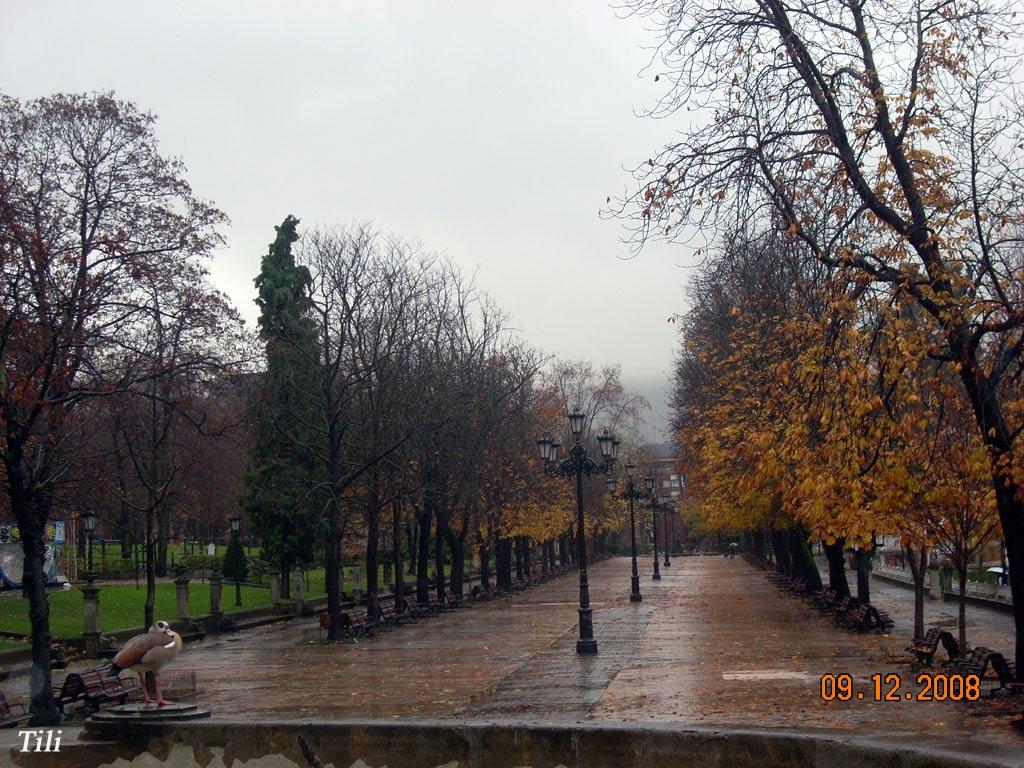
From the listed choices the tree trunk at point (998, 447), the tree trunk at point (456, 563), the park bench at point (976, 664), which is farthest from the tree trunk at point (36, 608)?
the tree trunk at point (456, 563)

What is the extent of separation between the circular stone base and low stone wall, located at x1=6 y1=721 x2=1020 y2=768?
3.5 inches

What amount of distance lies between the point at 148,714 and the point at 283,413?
25178mm

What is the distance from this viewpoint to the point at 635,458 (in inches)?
3652

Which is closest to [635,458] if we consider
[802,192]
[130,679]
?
[130,679]

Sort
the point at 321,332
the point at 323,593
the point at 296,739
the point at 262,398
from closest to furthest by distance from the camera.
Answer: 1. the point at 296,739
2. the point at 262,398
3. the point at 321,332
4. the point at 323,593

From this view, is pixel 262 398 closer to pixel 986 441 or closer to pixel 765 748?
pixel 986 441

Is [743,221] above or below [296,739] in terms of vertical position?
above

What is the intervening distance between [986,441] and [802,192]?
3.97 m

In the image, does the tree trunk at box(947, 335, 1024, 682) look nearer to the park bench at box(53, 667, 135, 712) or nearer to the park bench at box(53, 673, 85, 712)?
the park bench at box(53, 667, 135, 712)

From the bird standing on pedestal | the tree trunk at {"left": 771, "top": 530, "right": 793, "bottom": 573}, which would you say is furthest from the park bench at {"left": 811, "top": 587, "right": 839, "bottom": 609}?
the bird standing on pedestal

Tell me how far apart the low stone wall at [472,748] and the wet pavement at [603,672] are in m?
0.95

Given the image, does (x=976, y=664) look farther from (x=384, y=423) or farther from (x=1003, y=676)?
(x=384, y=423)

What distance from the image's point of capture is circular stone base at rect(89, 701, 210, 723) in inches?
368
